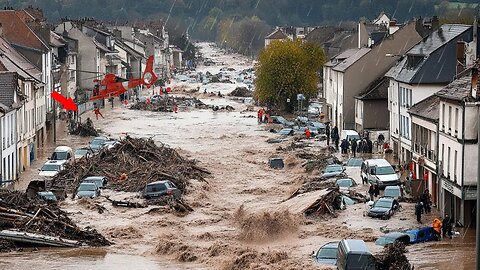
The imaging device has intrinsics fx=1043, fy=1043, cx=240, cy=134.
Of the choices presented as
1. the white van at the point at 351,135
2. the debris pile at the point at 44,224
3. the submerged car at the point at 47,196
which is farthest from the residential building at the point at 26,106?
the white van at the point at 351,135

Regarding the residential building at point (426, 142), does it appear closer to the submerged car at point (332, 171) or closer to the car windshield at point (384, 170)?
the car windshield at point (384, 170)

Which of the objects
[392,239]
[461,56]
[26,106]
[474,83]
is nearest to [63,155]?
[26,106]

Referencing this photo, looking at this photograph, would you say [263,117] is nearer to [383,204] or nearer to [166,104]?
[166,104]

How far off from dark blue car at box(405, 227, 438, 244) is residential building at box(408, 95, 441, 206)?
650 cm

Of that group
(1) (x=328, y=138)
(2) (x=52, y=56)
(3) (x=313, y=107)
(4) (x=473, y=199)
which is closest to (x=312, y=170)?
(1) (x=328, y=138)

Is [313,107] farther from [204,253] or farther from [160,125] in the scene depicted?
[204,253]

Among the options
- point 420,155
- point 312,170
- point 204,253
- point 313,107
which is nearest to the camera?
point 204,253

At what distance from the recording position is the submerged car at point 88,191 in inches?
1964

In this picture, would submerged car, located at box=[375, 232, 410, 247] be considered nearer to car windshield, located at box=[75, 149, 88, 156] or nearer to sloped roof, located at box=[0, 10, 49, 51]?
car windshield, located at box=[75, 149, 88, 156]

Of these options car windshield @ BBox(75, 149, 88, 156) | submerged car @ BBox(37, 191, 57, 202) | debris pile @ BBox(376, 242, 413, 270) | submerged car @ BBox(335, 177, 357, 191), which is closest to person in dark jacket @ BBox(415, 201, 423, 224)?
submerged car @ BBox(335, 177, 357, 191)

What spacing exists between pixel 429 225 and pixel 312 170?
18.1m

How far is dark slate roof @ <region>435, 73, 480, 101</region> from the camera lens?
Answer: 42250 millimetres

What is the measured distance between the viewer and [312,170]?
2363 inches

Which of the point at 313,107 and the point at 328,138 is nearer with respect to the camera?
the point at 328,138
